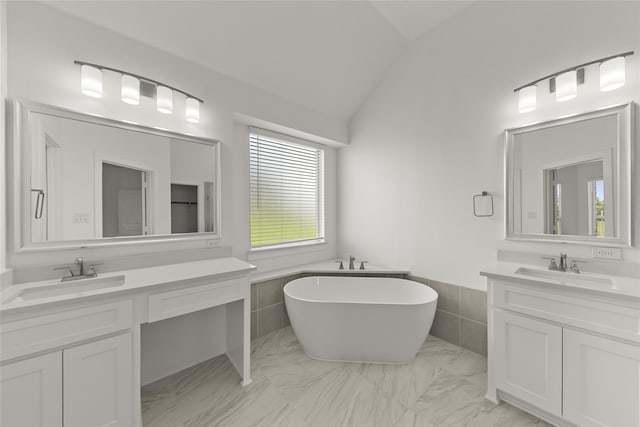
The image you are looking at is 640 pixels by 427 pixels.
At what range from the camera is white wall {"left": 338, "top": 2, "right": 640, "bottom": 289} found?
1.74m

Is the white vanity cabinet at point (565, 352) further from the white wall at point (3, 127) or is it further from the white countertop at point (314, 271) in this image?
the white wall at point (3, 127)

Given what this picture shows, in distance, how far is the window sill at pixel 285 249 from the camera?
2715 millimetres

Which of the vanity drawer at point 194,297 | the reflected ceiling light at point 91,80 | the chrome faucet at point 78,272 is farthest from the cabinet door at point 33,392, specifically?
the reflected ceiling light at point 91,80

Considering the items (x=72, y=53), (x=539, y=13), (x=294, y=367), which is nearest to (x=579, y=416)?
(x=294, y=367)

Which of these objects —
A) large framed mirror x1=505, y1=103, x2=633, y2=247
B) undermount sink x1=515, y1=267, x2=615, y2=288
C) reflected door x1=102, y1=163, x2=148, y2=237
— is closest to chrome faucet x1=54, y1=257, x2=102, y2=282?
reflected door x1=102, y1=163, x2=148, y2=237

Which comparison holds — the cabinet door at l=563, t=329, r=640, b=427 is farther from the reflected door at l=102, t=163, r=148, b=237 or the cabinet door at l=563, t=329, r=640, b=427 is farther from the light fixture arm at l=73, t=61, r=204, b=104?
the light fixture arm at l=73, t=61, r=204, b=104

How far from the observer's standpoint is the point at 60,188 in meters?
1.58

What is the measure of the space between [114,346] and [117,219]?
0.84 metres

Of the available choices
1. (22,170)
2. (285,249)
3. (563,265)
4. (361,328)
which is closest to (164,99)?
(22,170)

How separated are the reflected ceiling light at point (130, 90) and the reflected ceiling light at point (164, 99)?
127 mm

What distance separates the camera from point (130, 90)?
1.75m

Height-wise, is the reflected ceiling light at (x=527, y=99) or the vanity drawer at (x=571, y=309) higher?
the reflected ceiling light at (x=527, y=99)

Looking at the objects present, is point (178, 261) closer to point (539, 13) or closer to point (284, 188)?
point (284, 188)

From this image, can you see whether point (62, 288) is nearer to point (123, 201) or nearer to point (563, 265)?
point (123, 201)
